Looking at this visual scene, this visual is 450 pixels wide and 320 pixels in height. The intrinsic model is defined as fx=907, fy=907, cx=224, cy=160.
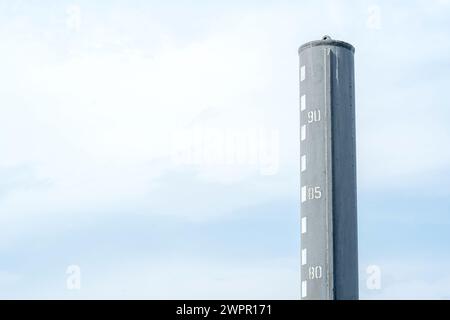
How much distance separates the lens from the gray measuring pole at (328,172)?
6159cm

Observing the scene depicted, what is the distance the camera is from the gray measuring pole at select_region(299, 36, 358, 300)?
6159 centimetres

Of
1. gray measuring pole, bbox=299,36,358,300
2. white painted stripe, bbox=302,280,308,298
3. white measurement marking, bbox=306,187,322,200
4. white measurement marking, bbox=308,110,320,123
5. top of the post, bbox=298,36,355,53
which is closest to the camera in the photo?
gray measuring pole, bbox=299,36,358,300

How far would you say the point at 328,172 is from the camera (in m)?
62.5

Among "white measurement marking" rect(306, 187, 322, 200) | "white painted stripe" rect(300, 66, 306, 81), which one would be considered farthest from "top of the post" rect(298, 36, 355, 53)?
"white measurement marking" rect(306, 187, 322, 200)

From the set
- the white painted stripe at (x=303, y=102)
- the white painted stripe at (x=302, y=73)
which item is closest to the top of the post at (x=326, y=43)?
the white painted stripe at (x=302, y=73)

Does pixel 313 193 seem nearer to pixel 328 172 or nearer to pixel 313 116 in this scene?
pixel 328 172

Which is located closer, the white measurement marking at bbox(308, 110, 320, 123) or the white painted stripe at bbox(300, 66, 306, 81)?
the white measurement marking at bbox(308, 110, 320, 123)

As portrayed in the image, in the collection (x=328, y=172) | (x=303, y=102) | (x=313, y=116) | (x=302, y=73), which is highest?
(x=302, y=73)

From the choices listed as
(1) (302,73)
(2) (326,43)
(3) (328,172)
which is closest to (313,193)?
(3) (328,172)

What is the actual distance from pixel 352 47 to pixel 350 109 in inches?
181

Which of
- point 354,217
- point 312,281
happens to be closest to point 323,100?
point 354,217

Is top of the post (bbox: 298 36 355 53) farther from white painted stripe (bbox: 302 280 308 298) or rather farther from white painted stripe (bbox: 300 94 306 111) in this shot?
white painted stripe (bbox: 302 280 308 298)
